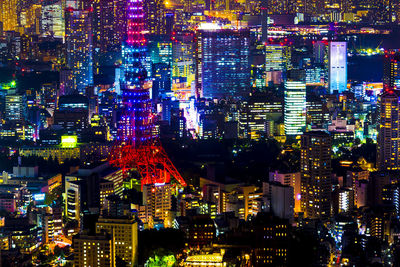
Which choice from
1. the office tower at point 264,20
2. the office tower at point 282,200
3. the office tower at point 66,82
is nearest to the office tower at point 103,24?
the office tower at point 66,82

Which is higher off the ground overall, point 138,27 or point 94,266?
point 138,27

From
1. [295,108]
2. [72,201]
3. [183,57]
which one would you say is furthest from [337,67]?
[72,201]

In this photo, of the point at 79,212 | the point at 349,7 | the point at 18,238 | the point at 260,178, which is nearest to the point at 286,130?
the point at 260,178

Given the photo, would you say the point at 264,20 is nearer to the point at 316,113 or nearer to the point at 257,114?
the point at 316,113

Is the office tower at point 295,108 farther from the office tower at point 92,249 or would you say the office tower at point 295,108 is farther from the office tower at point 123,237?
the office tower at point 92,249

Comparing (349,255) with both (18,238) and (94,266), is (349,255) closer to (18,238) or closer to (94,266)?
(94,266)

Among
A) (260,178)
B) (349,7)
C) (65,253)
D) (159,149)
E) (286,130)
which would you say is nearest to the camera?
(65,253)
